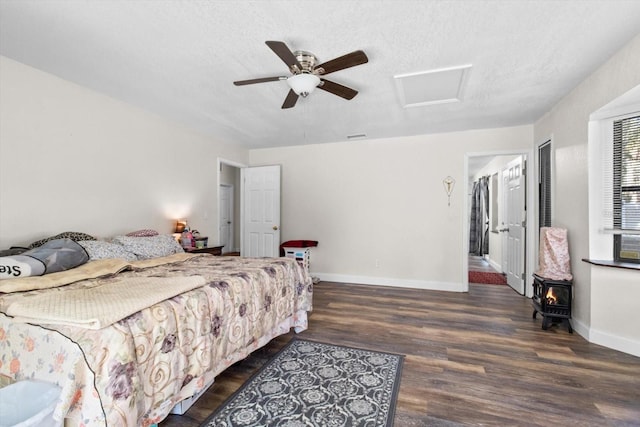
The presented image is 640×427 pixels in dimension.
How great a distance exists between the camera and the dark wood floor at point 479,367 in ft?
5.64

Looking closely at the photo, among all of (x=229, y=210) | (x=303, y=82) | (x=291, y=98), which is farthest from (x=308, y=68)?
(x=229, y=210)

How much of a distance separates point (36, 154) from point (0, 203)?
51cm

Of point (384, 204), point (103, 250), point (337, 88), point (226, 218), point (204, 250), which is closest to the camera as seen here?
point (337, 88)

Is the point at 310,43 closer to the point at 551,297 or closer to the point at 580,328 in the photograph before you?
the point at 551,297

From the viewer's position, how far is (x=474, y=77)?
2.71 meters

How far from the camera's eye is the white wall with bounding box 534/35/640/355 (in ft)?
7.88

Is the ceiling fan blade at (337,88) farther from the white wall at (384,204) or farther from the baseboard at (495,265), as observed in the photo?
the baseboard at (495,265)

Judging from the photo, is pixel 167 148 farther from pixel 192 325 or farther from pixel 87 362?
pixel 87 362

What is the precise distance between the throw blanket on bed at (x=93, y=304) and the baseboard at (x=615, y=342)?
3.52 metres

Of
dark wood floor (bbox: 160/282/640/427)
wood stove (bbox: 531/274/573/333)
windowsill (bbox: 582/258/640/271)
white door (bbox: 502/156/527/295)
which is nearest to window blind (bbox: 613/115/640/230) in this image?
windowsill (bbox: 582/258/640/271)

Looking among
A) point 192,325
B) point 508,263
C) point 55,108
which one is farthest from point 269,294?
point 508,263

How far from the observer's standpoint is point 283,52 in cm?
192

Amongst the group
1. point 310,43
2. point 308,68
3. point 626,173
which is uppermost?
point 310,43

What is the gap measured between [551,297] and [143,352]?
3.70 metres
